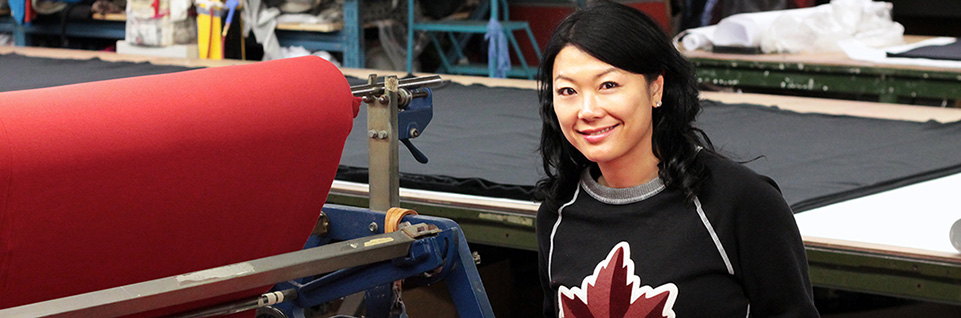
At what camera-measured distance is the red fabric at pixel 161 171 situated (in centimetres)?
127

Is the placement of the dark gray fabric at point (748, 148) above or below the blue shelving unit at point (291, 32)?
above

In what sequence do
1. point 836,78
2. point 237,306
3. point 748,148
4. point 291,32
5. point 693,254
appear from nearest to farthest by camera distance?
point 693,254 → point 237,306 → point 748,148 → point 836,78 → point 291,32

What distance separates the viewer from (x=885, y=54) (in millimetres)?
4484

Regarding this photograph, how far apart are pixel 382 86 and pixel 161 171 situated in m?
0.47

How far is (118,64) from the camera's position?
441 cm

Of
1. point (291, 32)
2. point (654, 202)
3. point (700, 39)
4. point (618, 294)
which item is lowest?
point (291, 32)

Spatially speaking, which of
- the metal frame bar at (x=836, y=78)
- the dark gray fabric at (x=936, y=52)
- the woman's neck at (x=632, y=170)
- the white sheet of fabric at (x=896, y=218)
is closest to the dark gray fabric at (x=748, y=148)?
the white sheet of fabric at (x=896, y=218)

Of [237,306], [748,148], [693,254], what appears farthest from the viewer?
[748,148]

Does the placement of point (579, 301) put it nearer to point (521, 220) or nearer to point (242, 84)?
point (242, 84)

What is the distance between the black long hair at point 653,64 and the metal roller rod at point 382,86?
0.37m

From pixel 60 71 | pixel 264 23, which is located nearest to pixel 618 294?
pixel 60 71

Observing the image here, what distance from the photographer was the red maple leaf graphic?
1310 millimetres

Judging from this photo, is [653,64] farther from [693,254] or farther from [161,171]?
[161,171]

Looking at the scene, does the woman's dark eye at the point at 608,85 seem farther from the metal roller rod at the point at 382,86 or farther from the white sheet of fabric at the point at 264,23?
the white sheet of fabric at the point at 264,23
